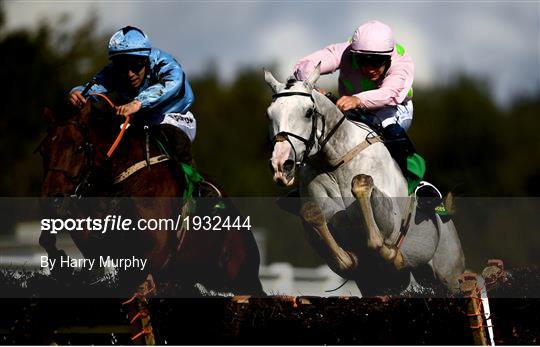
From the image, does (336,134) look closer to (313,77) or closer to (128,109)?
(313,77)

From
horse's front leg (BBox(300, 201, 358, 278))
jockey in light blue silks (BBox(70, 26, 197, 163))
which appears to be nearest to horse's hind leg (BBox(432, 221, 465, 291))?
horse's front leg (BBox(300, 201, 358, 278))

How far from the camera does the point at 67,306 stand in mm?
6324

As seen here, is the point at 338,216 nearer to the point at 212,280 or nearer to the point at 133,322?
the point at 212,280

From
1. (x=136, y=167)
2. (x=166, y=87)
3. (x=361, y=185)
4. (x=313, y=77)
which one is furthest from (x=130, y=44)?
(x=361, y=185)

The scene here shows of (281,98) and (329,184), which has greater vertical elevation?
(281,98)

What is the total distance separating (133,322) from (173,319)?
247 mm

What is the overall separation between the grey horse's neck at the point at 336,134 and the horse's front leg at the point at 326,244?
0.39 metres

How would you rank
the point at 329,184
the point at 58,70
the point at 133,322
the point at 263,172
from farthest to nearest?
1. the point at 263,172
2. the point at 58,70
3. the point at 329,184
4. the point at 133,322

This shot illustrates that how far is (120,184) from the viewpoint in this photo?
7105 millimetres

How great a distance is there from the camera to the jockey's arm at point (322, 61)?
746 centimetres

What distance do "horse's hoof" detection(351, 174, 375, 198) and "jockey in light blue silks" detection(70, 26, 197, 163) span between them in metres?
1.34

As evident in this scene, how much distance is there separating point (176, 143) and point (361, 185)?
1432mm

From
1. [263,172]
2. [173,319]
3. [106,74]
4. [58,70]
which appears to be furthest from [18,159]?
[173,319]

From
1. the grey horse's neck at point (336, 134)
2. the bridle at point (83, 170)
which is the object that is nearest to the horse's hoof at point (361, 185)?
the grey horse's neck at point (336, 134)
